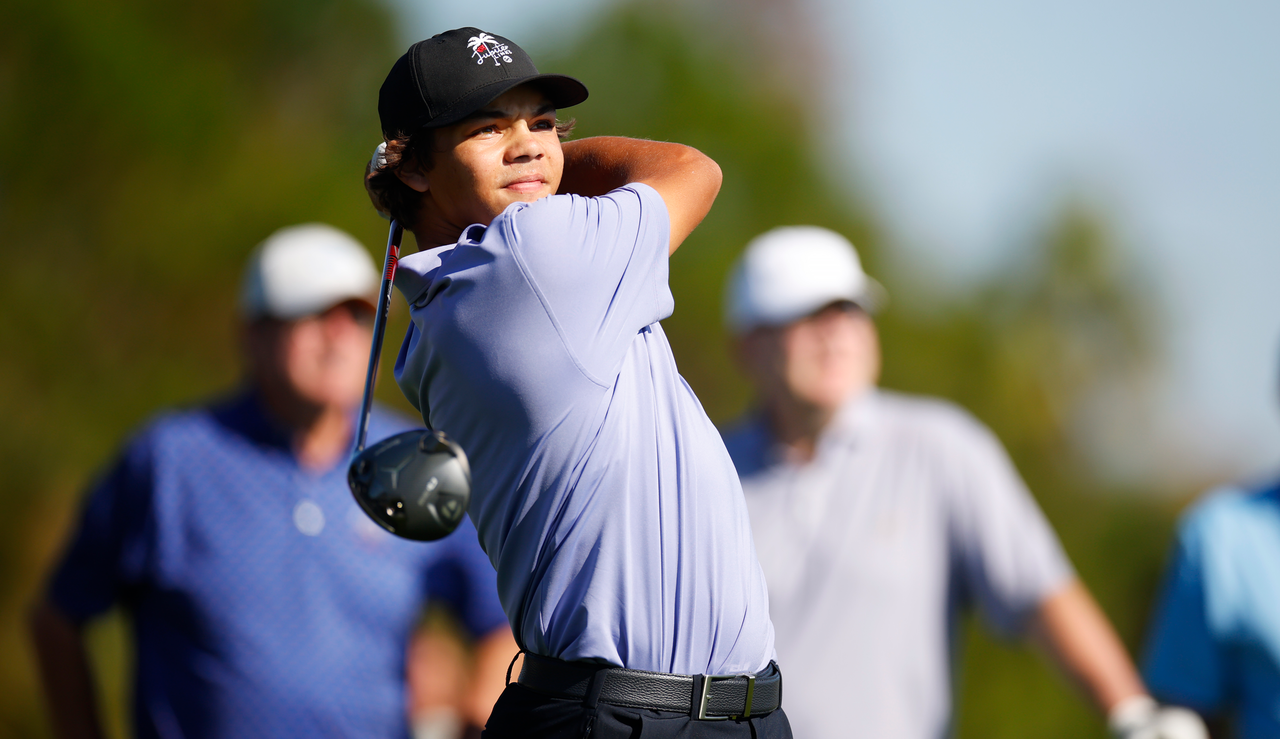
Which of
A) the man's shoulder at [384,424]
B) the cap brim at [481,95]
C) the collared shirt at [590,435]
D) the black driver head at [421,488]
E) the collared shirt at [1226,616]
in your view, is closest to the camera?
the black driver head at [421,488]

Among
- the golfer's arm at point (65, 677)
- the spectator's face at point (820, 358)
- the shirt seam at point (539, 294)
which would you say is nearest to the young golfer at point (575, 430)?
the shirt seam at point (539, 294)

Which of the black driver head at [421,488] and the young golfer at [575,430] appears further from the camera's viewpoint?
the young golfer at [575,430]

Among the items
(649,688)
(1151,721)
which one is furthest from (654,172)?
(1151,721)

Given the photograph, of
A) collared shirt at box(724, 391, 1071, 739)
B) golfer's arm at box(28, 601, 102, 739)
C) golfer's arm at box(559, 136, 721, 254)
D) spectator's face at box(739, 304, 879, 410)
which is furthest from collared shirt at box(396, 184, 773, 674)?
golfer's arm at box(28, 601, 102, 739)

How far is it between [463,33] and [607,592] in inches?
44.0

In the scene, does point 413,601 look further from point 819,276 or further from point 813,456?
point 819,276

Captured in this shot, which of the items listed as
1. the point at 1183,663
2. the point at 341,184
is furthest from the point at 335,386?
the point at 341,184

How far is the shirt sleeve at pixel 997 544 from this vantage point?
446cm

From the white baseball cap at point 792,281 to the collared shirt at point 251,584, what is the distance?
1301mm

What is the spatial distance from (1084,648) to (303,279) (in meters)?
2.90

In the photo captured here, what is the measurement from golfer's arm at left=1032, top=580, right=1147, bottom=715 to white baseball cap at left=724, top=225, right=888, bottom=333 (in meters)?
1.25

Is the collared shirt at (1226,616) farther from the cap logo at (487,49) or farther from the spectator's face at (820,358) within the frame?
the cap logo at (487,49)

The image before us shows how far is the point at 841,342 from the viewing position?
481cm

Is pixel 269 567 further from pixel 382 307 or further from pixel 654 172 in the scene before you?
pixel 654 172
